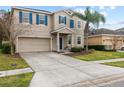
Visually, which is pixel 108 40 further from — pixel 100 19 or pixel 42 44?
pixel 42 44

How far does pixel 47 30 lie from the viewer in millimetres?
22391

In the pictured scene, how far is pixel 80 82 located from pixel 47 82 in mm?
1584

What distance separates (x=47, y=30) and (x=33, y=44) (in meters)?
2.66

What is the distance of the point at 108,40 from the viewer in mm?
28781

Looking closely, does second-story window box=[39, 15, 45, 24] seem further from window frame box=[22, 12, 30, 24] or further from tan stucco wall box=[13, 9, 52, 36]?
window frame box=[22, 12, 30, 24]

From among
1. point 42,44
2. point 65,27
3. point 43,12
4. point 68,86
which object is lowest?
point 68,86

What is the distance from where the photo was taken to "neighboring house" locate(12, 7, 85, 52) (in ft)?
67.7

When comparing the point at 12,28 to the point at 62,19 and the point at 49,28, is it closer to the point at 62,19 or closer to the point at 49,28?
the point at 49,28

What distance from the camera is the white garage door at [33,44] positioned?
2086 cm

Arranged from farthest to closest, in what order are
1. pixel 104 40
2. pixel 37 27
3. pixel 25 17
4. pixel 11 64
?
pixel 104 40 → pixel 37 27 → pixel 25 17 → pixel 11 64

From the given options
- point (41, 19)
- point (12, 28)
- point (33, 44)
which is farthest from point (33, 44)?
point (12, 28)

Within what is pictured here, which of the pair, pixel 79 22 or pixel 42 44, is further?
pixel 79 22

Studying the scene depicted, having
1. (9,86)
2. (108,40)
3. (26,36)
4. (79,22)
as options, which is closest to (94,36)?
(108,40)

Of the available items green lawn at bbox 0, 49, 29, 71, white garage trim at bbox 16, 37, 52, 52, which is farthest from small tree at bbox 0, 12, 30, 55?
green lawn at bbox 0, 49, 29, 71
